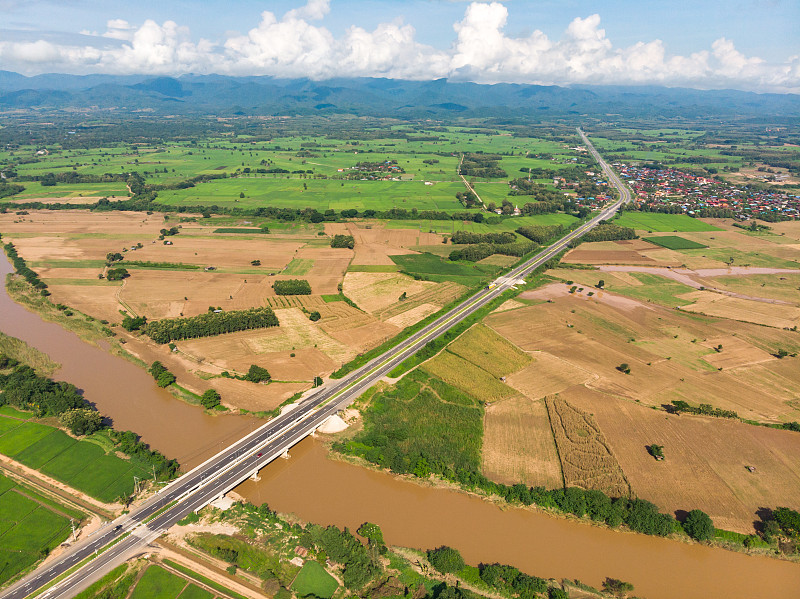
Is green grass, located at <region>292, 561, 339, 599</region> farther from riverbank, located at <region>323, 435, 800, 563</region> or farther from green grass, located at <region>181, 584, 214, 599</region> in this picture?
riverbank, located at <region>323, 435, 800, 563</region>

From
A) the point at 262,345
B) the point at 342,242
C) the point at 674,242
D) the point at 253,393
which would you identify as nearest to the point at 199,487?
the point at 253,393

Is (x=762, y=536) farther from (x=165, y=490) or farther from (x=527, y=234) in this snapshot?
(x=527, y=234)

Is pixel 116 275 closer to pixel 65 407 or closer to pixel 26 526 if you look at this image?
pixel 65 407

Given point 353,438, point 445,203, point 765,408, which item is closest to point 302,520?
point 353,438

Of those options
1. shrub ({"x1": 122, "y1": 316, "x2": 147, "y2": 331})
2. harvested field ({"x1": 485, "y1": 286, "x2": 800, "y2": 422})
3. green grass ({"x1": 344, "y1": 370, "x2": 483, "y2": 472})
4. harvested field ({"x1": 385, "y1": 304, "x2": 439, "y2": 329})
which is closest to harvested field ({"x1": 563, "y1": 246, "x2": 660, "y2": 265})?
harvested field ({"x1": 485, "y1": 286, "x2": 800, "y2": 422})

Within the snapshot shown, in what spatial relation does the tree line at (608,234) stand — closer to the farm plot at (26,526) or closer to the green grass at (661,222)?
the green grass at (661,222)

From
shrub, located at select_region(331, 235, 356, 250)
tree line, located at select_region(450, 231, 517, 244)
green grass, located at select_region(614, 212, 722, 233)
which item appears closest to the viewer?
shrub, located at select_region(331, 235, 356, 250)

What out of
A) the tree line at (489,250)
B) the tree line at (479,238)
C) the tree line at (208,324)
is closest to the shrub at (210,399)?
the tree line at (208,324)
